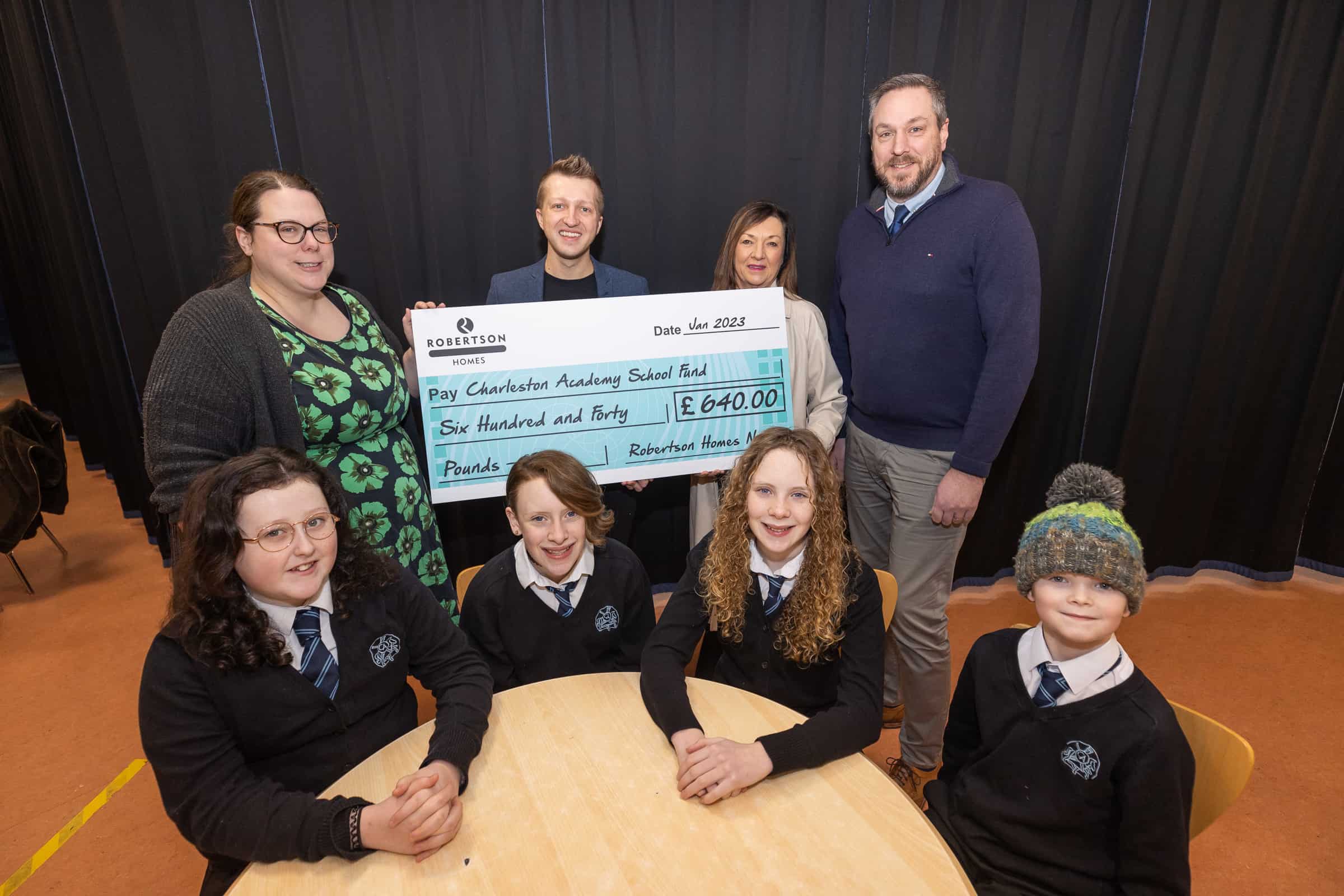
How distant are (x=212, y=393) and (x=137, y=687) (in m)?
2.13

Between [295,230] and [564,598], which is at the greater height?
[295,230]

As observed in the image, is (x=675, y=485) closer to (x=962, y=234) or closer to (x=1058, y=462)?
(x=962, y=234)

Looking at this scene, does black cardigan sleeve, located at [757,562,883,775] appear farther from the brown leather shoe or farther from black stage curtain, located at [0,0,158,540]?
black stage curtain, located at [0,0,158,540]

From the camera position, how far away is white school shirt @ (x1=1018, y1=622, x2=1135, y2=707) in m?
1.27

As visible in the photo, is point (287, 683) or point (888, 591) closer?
point (287, 683)

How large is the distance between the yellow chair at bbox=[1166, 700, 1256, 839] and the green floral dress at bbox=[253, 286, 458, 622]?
6.20 feet

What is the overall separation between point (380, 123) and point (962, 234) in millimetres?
2259

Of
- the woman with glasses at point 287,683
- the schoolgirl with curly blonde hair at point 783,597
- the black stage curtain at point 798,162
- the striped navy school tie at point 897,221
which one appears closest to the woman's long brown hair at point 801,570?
the schoolgirl with curly blonde hair at point 783,597

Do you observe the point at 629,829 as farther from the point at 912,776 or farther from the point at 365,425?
the point at 912,776

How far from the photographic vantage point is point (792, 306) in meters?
2.46

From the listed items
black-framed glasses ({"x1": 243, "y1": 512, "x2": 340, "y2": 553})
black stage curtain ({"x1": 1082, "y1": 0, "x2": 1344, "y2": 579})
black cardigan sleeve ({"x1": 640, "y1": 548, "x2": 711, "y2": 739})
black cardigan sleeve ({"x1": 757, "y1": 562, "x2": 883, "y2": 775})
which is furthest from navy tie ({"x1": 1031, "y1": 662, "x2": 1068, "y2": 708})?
black stage curtain ({"x1": 1082, "y1": 0, "x2": 1344, "y2": 579})

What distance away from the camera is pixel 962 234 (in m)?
1.99

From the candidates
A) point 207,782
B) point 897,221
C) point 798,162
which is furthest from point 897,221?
point 207,782

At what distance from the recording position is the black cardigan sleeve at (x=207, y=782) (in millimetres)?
1143
